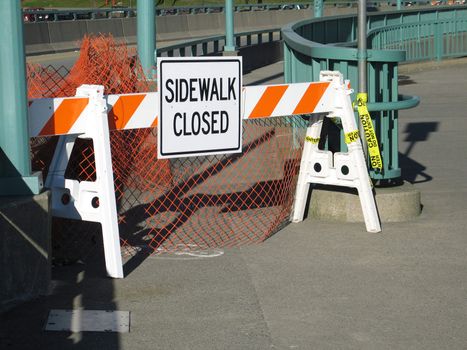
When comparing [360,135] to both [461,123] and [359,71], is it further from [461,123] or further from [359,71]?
[461,123]

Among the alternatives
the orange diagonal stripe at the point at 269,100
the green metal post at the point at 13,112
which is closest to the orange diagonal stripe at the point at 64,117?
the green metal post at the point at 13,112

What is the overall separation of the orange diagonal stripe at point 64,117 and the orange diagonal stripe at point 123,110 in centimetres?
30

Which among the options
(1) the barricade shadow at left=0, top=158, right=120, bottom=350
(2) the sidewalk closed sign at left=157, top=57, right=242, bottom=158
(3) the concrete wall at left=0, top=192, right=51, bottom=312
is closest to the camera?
(1) the barricade shadow at left=0, top=158, right=120, bottom=350

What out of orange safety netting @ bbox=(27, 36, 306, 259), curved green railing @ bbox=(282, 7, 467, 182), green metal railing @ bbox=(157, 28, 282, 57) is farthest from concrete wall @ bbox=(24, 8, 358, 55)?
orange safety netting @ bbox=(27, 36, 306, 259)

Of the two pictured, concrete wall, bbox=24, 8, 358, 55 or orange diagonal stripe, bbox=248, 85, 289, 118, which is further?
concrete wall, bbox=24, 8, 358, 55

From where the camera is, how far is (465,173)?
38.4 ft

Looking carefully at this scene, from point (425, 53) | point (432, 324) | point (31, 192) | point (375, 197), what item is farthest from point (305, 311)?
point (425, 53)

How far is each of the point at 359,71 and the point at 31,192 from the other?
342 cm

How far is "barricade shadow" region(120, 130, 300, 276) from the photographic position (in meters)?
8.88

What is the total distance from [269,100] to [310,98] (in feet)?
1.25

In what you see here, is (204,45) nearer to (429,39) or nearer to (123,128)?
(429,39)

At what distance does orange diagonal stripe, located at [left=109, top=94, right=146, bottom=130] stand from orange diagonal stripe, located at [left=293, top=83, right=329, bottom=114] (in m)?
1.47

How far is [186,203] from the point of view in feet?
33.1

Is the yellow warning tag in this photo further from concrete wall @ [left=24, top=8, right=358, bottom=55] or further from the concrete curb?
concrete wall @ [left=24, top=8, right=358, bottom=55]
